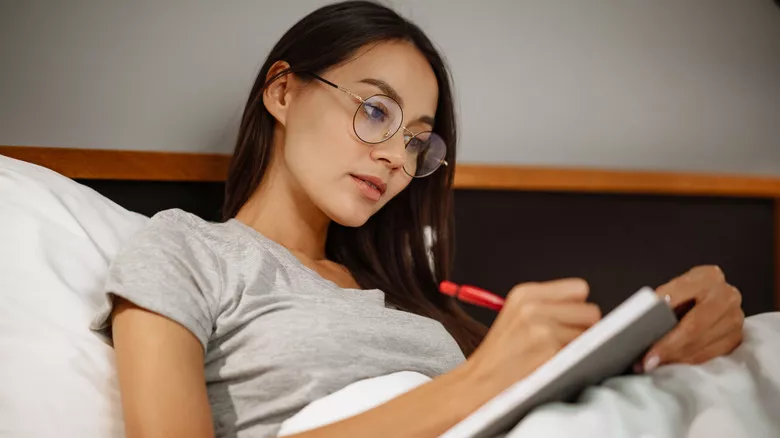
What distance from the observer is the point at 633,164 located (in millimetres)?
1712

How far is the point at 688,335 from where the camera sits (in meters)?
0.76

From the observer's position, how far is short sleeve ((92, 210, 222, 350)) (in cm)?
77

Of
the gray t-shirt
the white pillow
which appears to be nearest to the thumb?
the gray t-shirt

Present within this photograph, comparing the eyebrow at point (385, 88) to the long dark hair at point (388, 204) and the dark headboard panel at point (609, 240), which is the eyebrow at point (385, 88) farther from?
the dark headboard panel at point (609, 240)

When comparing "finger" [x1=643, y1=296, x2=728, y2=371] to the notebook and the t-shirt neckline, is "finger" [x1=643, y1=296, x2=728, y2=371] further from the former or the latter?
the t-shirt neckline

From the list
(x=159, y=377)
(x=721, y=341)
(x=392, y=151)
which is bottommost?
(x=159, y=377)

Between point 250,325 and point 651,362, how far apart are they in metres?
0.45

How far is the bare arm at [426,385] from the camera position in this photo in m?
0.71

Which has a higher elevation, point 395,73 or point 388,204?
point 395,73

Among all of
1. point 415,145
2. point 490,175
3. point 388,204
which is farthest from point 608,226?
point 415,145

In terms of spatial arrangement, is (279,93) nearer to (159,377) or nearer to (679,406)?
(159,377)

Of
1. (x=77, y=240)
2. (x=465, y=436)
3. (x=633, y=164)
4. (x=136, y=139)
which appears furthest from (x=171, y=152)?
(x=633, y=164)

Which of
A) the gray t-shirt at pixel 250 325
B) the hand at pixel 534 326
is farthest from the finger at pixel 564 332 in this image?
the gray t-shirt at pixel 250 325

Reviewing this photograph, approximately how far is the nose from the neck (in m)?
0.14
